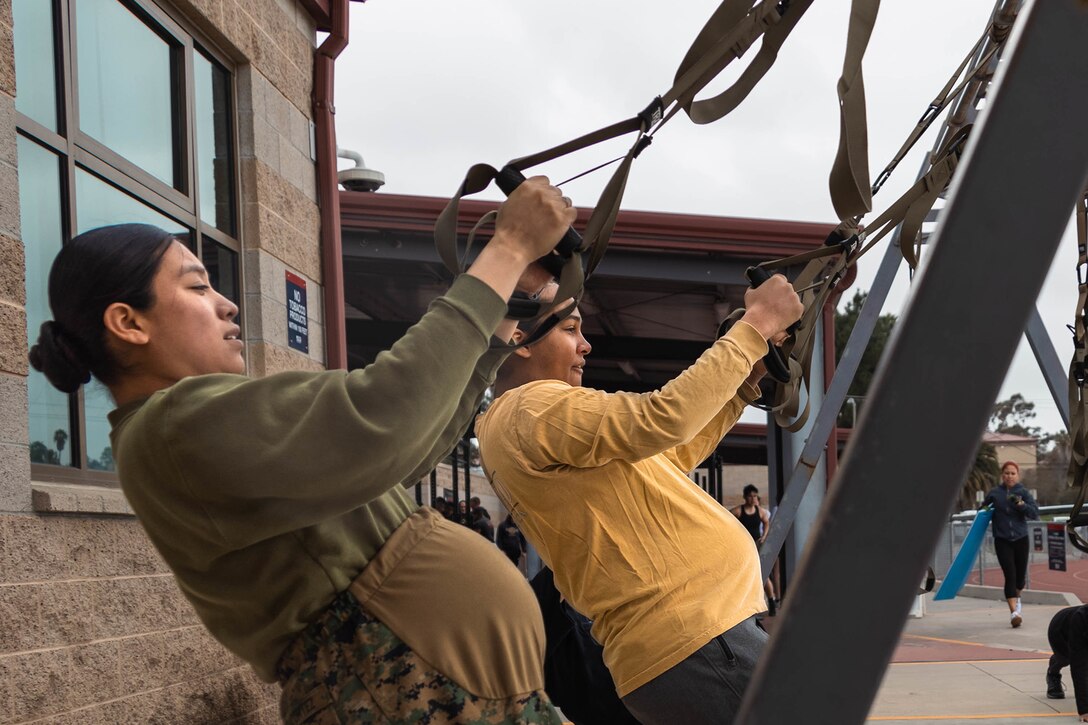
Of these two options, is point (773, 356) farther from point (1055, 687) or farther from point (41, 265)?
point (1055, 687)

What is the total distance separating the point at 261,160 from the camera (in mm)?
5242

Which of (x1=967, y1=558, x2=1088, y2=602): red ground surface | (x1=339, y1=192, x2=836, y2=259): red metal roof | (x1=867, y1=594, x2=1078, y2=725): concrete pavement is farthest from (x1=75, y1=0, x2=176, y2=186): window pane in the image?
(x1=967, y1=558, x2=1088, y2=602): red ground surface

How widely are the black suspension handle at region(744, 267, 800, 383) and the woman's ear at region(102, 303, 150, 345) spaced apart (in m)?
1.44

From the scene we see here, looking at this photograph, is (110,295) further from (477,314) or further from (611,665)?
(611,665)

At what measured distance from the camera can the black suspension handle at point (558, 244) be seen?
1.65 metres

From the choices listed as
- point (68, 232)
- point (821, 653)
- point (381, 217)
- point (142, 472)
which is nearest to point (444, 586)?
point (142, 472)

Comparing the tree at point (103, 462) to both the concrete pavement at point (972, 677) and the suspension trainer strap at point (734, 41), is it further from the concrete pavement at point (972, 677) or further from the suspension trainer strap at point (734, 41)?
the suspension trainer strap at point (734, 41)

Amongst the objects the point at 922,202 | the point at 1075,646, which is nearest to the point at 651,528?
the point at 922,202

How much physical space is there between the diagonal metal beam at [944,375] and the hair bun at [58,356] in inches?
45.9

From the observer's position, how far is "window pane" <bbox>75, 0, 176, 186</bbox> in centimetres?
412

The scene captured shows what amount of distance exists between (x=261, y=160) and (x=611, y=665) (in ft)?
11.4

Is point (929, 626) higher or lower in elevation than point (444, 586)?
lower

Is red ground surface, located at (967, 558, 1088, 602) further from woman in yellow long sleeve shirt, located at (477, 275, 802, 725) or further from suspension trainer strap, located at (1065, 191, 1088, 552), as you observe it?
woman in yellow long sleeve shirt, located at (477, 275, 802, 725)

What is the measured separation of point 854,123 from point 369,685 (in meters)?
1.11
